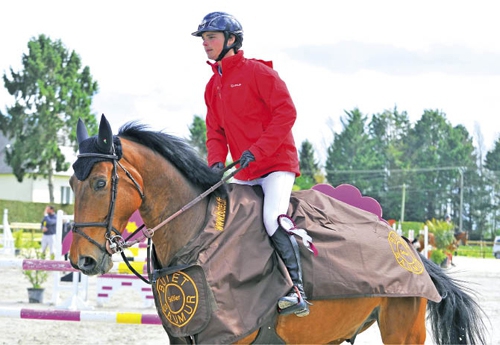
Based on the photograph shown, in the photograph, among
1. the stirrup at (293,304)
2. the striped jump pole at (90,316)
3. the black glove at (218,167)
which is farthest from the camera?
the striped jump pole at (90,316)

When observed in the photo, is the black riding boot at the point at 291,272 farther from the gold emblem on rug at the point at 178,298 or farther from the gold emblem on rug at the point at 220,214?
the gold emblem on rug at the point at 178,298

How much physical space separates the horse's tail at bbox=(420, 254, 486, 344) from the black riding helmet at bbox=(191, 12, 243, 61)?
2.27 metres

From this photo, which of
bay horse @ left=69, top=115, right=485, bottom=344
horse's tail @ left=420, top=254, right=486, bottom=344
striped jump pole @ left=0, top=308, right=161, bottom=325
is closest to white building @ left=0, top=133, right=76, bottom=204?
striped jump pole @ left=0, top=308, right=161, bottom=325

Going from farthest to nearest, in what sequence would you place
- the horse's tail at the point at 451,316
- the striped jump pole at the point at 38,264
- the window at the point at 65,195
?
the window at the point at 65,195 → the striped jump pole at the point at 38,264 → the horse's tail at the point at 451,316

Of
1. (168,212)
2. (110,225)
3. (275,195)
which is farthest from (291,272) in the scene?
(110,225)

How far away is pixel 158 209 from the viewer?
392cm

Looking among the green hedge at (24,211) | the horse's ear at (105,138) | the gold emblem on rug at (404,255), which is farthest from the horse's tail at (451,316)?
the green hedge at (24,211)

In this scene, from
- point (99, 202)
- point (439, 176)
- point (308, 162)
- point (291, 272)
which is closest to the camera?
point (99, 202)

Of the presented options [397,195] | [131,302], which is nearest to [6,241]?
[131,302]

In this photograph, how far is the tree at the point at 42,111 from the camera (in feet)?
168

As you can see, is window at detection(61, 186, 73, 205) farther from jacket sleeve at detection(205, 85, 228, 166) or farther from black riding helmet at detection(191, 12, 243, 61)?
black riding helmet at detection(191, 12, 243, 61)

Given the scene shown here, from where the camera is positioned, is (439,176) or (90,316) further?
(439,176)

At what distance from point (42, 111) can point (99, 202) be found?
165 ft

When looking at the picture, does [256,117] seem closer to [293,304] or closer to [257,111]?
[257,111]
